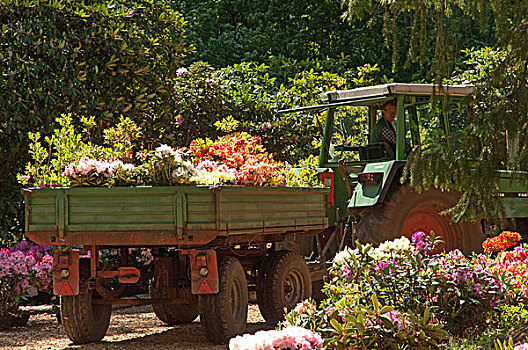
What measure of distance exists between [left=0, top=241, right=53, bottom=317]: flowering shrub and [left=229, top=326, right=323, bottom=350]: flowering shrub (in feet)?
16.8

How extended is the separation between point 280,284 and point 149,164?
2.07 meters

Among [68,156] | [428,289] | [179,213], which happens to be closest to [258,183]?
A: [179,213]

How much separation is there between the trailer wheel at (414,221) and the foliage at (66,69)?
14.3 ft

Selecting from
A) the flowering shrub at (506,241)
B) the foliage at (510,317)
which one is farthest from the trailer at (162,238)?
the foliage at (510,317)

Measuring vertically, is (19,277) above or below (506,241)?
below

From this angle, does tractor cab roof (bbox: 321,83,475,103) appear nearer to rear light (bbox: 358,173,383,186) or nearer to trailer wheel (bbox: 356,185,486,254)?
rear light (bbox: 358,173,383,186)

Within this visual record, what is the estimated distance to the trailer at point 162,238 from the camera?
7.49m

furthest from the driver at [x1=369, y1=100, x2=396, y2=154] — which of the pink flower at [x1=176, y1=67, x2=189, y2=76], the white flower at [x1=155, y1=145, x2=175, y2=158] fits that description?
the pink flower at [x1=176, y1=67, x2=189, y2=76]

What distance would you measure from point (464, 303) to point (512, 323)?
523mm

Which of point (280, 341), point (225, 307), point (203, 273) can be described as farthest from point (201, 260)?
point (280, 341)

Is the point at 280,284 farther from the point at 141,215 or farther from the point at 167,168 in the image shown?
the point at 141,215

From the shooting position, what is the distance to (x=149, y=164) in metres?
8.03

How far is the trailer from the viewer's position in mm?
7488

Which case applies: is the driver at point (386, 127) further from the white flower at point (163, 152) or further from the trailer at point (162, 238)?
the white flower at point (163, 152)
